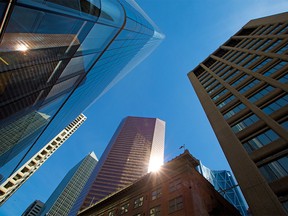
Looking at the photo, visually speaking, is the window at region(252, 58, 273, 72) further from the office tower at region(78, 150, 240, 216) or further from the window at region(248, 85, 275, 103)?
the office tower at region(78, 150, 240, 216)

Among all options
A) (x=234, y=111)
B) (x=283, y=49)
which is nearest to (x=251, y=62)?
(x=283, y=49)

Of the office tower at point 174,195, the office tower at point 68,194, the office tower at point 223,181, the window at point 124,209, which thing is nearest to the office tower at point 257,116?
the office tower at point 174,195

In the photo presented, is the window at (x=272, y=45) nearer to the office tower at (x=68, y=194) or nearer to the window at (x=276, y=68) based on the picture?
the window at (x=276, y=68)

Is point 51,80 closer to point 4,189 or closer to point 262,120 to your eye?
point 262,120

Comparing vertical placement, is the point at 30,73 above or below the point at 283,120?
below

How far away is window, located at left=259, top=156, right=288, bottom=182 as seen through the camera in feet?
48.4

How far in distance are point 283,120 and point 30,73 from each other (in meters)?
21.9

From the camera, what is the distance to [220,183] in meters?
92.2

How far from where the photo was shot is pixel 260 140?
60.2 feet

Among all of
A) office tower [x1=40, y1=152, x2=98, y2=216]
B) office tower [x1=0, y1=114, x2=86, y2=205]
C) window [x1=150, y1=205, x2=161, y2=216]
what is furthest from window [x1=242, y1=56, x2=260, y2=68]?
office tower [x1=40, y1=152, x2=98, y2=216]

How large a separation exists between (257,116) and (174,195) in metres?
13.5

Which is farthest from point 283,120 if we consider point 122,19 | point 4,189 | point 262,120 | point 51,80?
point 4,189

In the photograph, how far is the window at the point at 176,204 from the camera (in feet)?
60.3

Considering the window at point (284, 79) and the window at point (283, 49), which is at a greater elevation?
the window at point (283, 49)
